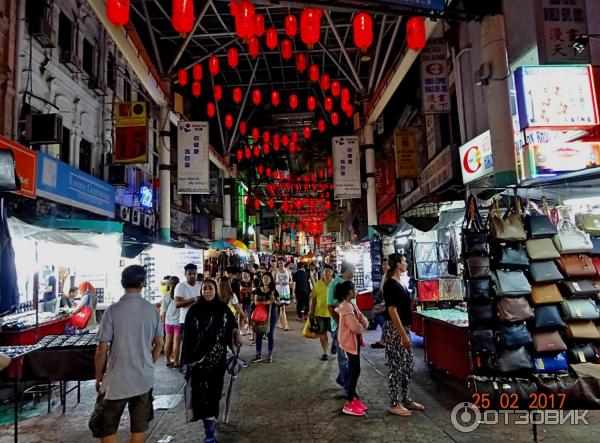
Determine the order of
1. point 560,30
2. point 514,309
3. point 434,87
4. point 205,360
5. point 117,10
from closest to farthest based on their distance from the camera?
point 205,360 → point 514,309 → point 560,30 → point 117,10 → point 434,87

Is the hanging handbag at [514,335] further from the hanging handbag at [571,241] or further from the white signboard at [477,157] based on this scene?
the white signboard at [477,157]

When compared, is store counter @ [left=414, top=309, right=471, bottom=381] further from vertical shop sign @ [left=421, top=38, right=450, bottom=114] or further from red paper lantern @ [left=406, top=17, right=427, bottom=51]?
red paper lantern @ [left=406, top=17, right=427, bottom=51]

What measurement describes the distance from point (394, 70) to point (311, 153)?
54.5 ft

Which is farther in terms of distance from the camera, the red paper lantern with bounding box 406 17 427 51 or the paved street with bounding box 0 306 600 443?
the red paper lantern with bounding box 406 17 427 51

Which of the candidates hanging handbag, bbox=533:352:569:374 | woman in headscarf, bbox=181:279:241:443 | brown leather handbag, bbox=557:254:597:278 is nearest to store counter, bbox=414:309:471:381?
hanging handbag, bbox=533:352:569:374

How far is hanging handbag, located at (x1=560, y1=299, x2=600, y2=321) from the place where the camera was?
4918mm

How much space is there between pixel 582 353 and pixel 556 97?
12.6 ft

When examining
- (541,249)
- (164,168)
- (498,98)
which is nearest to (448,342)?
(541,249)

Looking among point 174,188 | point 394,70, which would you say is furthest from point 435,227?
point 174,188

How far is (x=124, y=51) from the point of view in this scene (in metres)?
12.1

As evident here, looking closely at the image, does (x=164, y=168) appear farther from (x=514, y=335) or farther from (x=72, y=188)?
(x=514, y=335)

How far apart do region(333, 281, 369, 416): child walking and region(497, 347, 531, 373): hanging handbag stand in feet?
5.64

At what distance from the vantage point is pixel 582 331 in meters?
4.94

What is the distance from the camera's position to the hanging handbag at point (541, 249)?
493 cm
